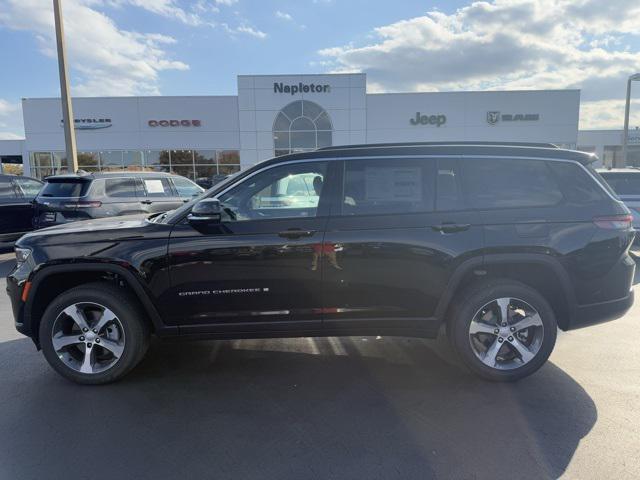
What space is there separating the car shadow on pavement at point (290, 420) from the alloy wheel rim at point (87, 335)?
0.67 feet

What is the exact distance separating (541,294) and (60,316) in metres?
3.93

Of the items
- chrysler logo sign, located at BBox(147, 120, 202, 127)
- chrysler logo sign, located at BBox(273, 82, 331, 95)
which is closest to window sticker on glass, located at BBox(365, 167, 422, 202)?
chrysler logo sign, located at BBox(273, 82, 331, 95)

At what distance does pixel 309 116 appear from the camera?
26.9 m

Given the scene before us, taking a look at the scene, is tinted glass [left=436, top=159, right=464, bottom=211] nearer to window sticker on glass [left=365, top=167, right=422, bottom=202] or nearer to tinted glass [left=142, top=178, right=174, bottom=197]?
window sticker on glass [left=365, top=167, right=422, bottom=202]

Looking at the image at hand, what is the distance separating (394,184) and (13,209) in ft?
28.1

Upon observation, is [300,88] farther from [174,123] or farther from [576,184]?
[576,184]

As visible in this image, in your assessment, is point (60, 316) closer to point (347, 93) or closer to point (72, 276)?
point (72, 276)

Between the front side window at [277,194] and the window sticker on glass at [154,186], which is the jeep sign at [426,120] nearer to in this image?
the window sticker on glass at [154,186]

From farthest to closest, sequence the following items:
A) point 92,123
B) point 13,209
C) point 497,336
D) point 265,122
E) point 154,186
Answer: point 92,123
point 265,122
point 154,186
point 13,209
point 497,336

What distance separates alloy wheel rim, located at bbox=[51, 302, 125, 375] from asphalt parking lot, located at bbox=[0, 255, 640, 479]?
7.9 inches

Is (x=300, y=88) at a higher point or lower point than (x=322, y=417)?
higher

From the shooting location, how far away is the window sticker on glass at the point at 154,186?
9.55 meters

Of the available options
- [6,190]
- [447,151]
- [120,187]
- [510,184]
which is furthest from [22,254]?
[6,190]

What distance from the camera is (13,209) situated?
890 centimetres
